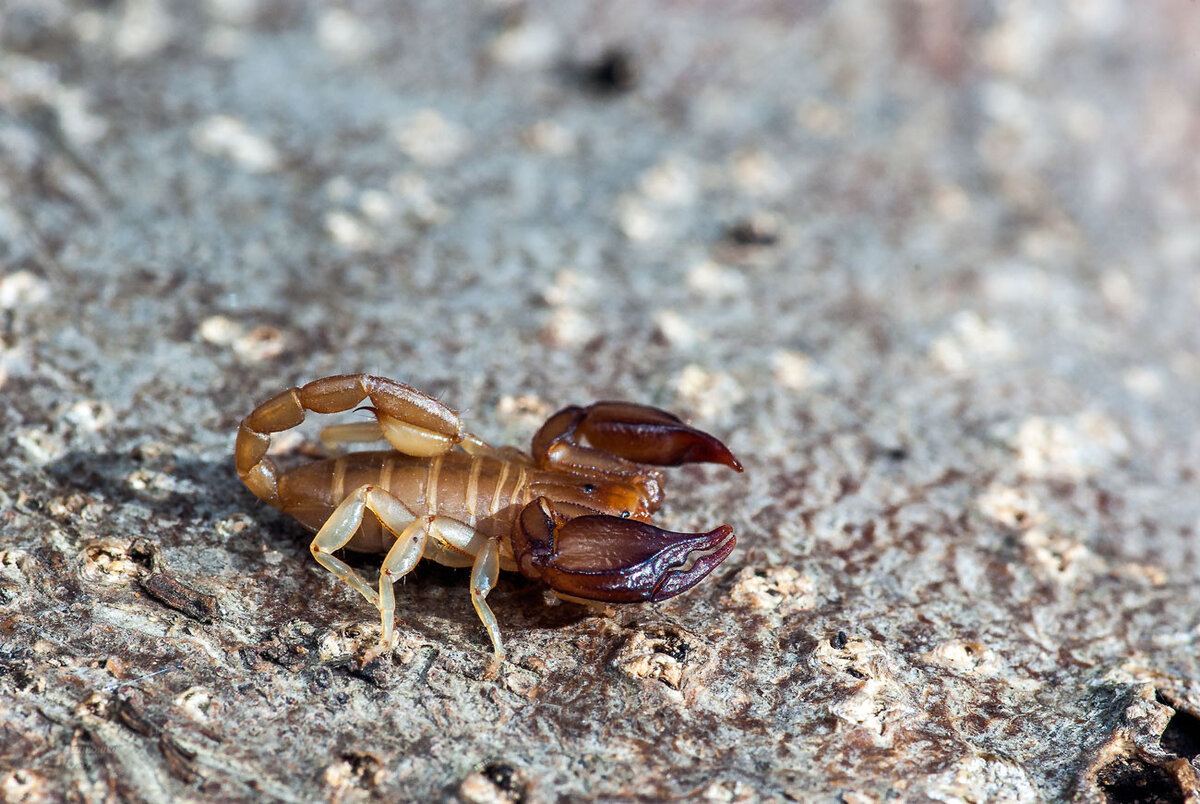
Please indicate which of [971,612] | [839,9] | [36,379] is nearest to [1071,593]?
[971,612]

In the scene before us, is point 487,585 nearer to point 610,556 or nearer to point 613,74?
point 610,556

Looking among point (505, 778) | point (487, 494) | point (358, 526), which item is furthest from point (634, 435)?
point (505, 778)

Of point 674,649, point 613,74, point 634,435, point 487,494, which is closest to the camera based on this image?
point 674,649

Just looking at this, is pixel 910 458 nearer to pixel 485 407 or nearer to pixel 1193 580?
pixel 1193 580

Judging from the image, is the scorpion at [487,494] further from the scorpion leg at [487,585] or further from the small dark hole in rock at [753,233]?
the small dark hole in rock at [753,233]

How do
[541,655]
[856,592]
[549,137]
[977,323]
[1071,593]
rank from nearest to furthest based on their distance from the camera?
[541,655], [856,592], [1071,593], [977,323], [549,137]

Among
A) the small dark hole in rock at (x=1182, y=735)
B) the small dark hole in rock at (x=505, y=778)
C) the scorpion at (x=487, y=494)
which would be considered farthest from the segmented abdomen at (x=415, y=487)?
the small dark hole in rock at (x=1182, y=735)


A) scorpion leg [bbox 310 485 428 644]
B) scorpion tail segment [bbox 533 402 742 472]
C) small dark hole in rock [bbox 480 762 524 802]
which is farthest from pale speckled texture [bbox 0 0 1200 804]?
scorpion tail segment [bbox 533 402 742 472]
